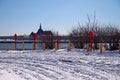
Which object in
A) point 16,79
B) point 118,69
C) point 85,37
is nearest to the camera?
point 16,79

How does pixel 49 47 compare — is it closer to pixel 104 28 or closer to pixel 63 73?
pixel 104 28

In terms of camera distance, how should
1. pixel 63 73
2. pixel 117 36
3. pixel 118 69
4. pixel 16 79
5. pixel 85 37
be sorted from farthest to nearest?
pixel 85 37
pixel 117 36
pixel 118 69
pixel 63 73
pixel 16 79

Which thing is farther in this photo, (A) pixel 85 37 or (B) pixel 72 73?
(A) pixel 85 37

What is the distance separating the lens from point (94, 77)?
9938 mm

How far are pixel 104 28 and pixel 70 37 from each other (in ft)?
12.9

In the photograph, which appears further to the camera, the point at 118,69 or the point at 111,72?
the point at 118,69

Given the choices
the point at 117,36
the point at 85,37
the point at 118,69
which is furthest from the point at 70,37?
the point at 118,69

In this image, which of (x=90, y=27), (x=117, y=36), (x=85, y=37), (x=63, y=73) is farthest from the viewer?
(x=90, y=27)

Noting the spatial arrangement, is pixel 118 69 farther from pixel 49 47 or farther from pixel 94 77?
pixel 49 47

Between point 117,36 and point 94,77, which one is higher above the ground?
point 117,36

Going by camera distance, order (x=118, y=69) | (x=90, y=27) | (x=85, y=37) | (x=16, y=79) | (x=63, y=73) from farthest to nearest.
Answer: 1. (x=90, y=27)
2. (x=85, y=37)
3. (x=118, y=69)
4. (x=63, y=73)
5. (x=16, y=79)

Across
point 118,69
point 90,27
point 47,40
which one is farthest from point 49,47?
point 118,69

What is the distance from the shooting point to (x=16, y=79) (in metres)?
9.38

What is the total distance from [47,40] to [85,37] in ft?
14.7
